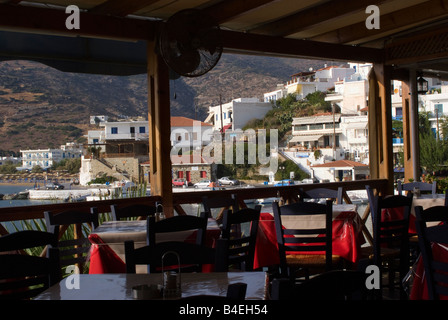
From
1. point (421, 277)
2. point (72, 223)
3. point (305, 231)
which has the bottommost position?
point (421, 277)

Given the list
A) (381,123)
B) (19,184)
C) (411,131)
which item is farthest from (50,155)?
(381,123)

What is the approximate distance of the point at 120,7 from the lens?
484cm

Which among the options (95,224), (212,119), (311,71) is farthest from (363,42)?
(311,71)

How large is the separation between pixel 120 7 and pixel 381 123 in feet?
13.1

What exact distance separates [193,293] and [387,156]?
18.8 feet

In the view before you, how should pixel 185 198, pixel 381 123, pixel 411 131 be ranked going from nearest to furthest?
pixel 185 198, pixel 381 123, pixel 411 131

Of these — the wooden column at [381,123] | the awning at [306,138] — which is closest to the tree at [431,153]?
the awning at [306,138]

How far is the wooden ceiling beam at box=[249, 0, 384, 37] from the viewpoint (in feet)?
17.6

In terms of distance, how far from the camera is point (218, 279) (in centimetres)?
226

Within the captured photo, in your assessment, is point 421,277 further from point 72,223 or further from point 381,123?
point 381,123

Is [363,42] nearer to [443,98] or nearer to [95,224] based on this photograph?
[95,224]

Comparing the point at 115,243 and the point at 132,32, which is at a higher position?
the point at 132,32

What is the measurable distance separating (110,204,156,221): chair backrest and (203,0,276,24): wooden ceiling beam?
72.7 inches

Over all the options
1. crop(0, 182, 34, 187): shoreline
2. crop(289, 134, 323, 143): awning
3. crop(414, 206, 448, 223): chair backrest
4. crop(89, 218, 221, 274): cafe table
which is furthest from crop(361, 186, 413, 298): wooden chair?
crop(289, 134, 323, 143): awning
